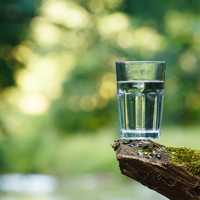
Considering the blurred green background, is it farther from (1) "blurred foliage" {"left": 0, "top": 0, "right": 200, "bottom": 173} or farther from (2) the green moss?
(2) the green moss

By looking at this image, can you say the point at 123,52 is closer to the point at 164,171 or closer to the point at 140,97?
the point at 140,97

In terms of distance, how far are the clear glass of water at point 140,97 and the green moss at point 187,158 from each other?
4.0 inches

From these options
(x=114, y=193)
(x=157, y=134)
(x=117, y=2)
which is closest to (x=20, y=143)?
(x=114, y=193)

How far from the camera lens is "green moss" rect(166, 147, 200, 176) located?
3.90 ft

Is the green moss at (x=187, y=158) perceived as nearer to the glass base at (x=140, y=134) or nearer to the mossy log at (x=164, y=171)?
the mossy log at (x=164, y=171)

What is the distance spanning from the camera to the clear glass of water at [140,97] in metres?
1.33

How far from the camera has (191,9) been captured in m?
6.36

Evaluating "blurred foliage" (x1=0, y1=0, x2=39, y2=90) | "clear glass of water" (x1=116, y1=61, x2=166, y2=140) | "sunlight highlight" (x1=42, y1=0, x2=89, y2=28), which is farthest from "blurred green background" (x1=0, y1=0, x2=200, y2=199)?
"clear glass of water" (x1=116, y1=61, x2=166, y2=140)

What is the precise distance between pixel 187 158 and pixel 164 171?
5cm

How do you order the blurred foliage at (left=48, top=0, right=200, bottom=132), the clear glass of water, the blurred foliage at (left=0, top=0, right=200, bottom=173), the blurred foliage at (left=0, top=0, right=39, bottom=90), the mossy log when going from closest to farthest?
the mossy log
the clear glass of water
the blurred foliage at (left=0, top=0, right=39, bottom=90)
the blurred foliage at (left=48, top=0, right=200, bottom=132)
the blurred foliage at (left=0, top=0, right=200, bottom=173)

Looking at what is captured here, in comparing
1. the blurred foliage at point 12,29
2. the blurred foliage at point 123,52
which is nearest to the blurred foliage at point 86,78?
the blurred foliage at point 123,52

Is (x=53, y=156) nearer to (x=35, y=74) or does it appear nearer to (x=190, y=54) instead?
(x=35, y=74)

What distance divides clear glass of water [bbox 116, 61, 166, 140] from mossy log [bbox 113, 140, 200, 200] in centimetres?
12

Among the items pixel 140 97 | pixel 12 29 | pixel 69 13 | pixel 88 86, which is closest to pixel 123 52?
pixel 69 13
